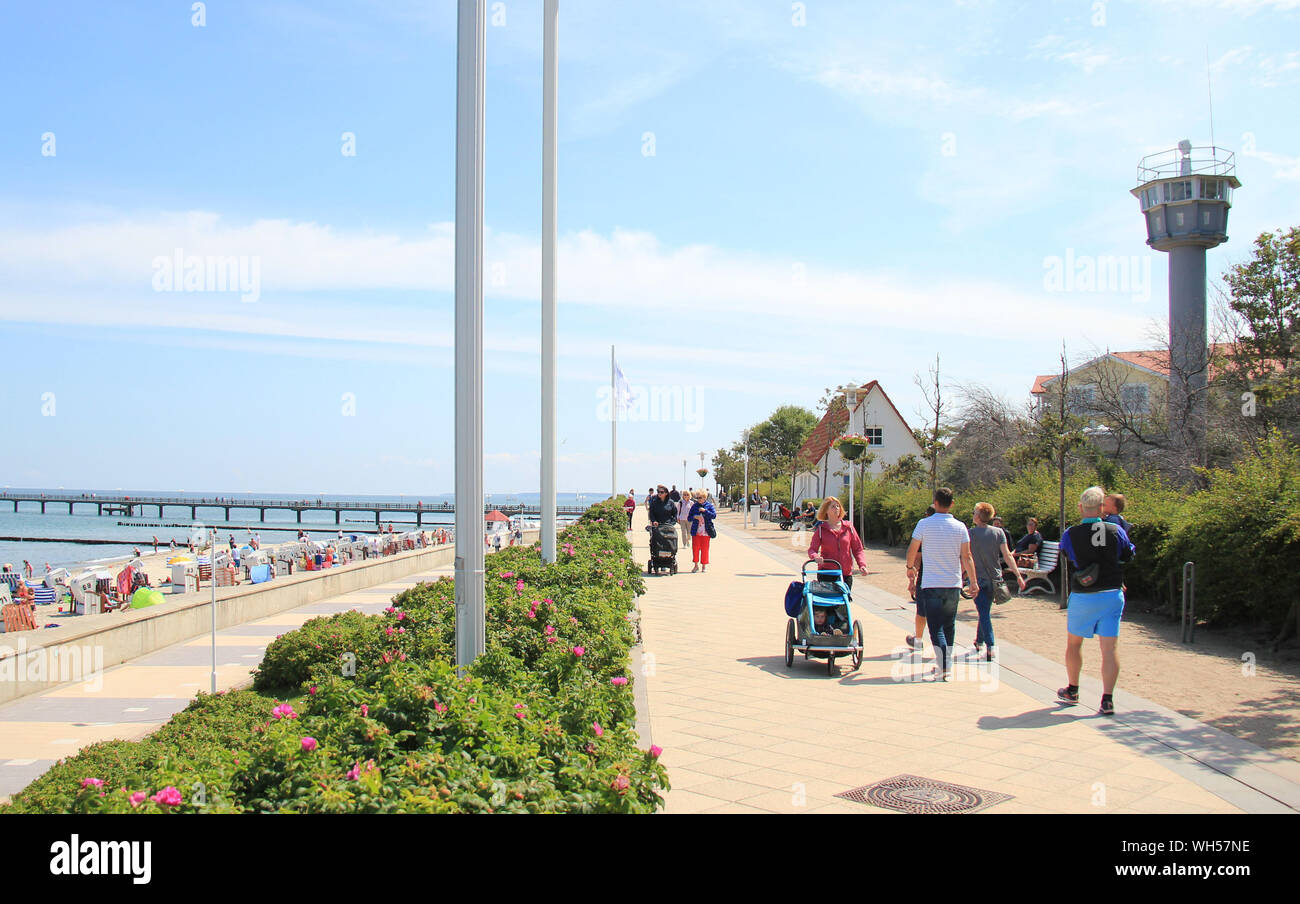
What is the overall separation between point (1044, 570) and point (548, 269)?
947 centimetres

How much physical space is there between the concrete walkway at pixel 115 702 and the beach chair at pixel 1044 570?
12204mm

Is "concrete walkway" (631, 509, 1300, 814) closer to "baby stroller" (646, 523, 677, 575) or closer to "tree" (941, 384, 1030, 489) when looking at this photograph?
"baby stroller" (646, 523, 677, 575)

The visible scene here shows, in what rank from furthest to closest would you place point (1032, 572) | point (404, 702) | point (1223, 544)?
1. point (1032, 572)
2. point (1223, 544)
3. point (404, 702)

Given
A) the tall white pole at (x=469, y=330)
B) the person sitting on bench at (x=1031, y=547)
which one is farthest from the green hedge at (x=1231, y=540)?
the tall white pole at (x=469, y=330)

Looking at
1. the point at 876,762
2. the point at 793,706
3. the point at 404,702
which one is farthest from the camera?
the point at 793,706

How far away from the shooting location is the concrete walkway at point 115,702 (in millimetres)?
7777

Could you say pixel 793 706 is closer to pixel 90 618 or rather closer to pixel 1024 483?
pixel 90 618

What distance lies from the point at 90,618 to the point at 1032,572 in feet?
47.5

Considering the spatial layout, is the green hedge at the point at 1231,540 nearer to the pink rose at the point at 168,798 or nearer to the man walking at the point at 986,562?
the man walking at the point at 986,562

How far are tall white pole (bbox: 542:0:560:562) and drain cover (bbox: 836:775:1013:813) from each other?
24.2 feet

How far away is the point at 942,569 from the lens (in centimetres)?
845

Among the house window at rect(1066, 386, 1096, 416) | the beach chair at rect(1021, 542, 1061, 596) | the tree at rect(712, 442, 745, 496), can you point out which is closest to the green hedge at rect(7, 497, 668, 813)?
the beach chair at rect(1021, 542, 1061, 596)

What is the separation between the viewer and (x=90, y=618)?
12594mm
